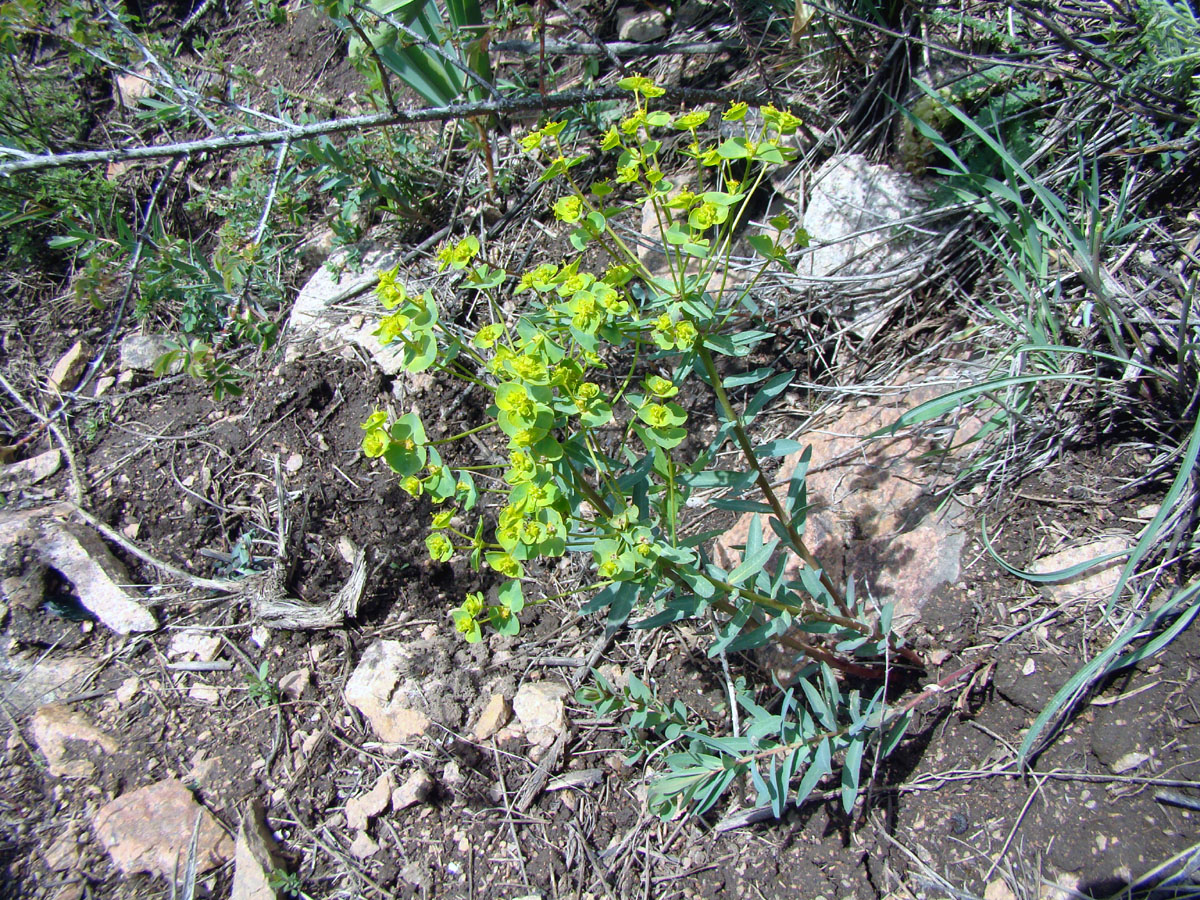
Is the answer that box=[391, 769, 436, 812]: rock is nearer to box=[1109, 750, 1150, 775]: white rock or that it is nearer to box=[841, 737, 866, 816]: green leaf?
box=[841, 737, 866, 816]: green leaf

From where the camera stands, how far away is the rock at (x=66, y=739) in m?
2.14

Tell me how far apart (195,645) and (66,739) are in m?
0.42

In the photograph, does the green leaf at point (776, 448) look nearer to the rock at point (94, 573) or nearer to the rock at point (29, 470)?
the rock at point (94, 573)

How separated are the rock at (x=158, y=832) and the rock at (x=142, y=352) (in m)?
1.90

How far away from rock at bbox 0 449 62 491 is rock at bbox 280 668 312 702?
1542mm

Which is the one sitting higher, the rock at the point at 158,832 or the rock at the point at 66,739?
the rock at the point at 66,739

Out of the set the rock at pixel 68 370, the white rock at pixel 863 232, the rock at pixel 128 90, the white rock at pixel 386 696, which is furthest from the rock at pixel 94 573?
the rock at pixel 128 90

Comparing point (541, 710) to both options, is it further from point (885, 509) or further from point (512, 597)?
point (885, 509)

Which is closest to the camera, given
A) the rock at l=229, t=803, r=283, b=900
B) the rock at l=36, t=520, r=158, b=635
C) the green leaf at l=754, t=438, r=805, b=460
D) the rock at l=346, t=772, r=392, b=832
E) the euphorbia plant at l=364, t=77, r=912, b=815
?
the euphorbia plant at l=364, t=77, r=912, b=815

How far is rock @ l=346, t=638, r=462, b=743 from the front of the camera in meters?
2.09

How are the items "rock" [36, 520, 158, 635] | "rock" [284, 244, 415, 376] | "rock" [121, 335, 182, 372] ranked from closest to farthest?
"rock" [36, 520, 158, 635] < "rock" [284, 244, 415, 376] < "rock" [121, 335, 182, 372]

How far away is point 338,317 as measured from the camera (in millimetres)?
2988

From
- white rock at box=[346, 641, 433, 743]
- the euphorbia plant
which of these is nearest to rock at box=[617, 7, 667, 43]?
the euphorbia plant

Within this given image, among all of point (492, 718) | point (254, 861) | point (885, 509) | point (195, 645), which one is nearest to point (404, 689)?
point (492, 718)
